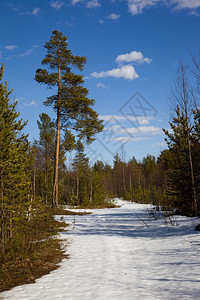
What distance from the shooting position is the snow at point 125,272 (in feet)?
12.7

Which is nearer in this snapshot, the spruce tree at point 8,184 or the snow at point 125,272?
the snow at point 125,272

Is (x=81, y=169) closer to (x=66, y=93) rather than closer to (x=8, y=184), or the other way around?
(x=66, y=93)

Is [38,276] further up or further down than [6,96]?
further down

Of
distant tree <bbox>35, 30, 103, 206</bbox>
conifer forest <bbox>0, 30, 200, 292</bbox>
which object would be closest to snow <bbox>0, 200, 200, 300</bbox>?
Result: conifer forest <bbox>0, 30, 200, 292</bbox>

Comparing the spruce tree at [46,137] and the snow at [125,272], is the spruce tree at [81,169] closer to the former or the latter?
the spruce tree at [46,137]

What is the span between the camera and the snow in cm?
388

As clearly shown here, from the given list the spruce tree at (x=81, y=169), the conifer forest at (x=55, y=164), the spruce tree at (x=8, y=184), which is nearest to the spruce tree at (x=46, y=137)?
the conifer forest at (x=55, y=164)

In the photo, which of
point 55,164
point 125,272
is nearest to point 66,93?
point 55,164

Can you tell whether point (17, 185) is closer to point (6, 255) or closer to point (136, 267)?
point (6, 255)

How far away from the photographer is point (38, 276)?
5082mm

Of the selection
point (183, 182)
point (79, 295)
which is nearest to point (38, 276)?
point (79, 295)

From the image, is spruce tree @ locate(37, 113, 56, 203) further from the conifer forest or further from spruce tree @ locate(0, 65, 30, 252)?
spruce tree @ locate(0, 65, 30, 252)

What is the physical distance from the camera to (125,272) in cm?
502

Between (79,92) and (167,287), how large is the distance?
1579cm
